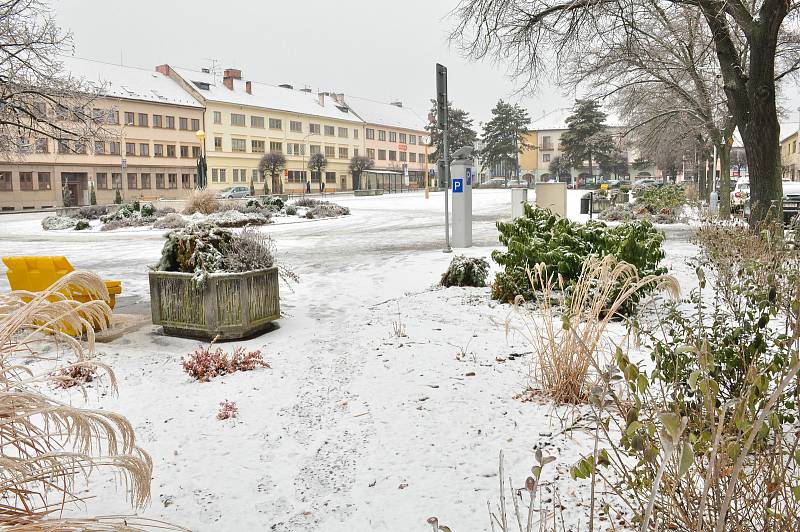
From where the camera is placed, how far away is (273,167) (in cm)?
6950

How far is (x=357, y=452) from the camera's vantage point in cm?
399

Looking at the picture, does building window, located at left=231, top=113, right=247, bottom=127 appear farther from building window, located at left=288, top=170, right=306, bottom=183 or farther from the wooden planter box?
the wooden planter box

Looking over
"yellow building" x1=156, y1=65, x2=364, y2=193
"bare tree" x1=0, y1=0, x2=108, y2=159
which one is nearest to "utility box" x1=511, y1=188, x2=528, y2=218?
"bare tree" x1=0, y1=0, x2=108, y2=159

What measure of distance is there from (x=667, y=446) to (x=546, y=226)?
693 cm

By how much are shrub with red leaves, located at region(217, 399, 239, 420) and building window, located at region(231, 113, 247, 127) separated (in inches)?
2696

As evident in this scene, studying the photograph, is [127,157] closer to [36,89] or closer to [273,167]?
[273,167]

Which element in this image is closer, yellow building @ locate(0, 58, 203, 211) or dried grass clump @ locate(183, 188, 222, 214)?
dried grass clump @ locate(183, 188, 222, 214)

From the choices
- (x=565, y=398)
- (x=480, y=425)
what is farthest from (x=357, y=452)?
(x=565, y=398)

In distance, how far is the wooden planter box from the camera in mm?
6738

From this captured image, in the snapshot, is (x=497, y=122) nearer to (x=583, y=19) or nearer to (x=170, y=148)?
(x=170, y=148)

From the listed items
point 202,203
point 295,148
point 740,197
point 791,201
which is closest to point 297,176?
point 295,148

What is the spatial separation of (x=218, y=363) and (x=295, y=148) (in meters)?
74.6

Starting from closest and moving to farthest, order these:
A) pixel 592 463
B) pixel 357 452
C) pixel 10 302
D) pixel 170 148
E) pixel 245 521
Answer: pixel 592 463, pixel 10 302, pixel 245 521, pixel 357 452, pixel 170 148

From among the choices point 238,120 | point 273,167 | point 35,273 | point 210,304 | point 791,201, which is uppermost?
point 238,120
